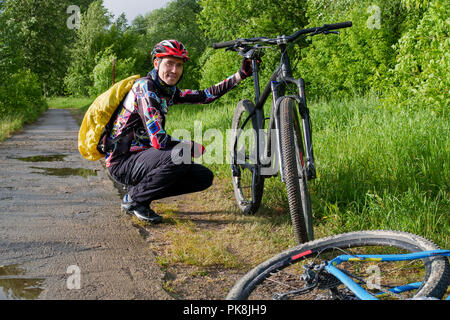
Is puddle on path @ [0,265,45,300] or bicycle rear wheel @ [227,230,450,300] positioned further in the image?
→ puddle on path @ [0,265,45,300]

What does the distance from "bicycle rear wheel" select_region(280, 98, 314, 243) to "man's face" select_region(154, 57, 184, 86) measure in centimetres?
142

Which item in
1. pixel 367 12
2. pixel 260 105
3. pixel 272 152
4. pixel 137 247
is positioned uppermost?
pixel 367 12

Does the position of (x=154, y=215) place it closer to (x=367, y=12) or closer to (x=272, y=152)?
(x=272, y=152)

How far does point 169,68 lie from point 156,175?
3.27 feet

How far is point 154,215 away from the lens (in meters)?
4.21

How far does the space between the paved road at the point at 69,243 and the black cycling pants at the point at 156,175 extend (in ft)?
1.14

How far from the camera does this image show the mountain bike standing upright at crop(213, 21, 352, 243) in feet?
9.82

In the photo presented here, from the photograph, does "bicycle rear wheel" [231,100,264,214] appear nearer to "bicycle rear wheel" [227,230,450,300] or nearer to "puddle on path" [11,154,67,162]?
"bicycle rear wheel" [227,230,450,300]

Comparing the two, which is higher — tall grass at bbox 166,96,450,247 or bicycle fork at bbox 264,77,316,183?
bicycle fork at bbox 264,77,316,183

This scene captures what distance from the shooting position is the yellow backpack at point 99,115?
13.9 feet

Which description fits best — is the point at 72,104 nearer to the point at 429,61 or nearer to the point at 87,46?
the point at 87,46

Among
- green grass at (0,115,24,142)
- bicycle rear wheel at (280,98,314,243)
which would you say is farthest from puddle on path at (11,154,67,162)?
bicycle rear wheel at (280,98,314,243)
